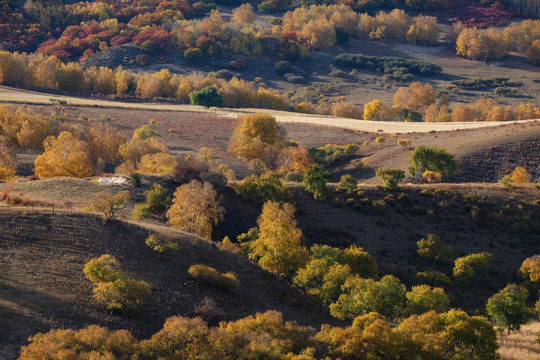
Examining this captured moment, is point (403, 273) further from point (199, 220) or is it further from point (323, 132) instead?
point (323, 132)

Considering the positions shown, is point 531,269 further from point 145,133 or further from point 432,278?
point 145,133

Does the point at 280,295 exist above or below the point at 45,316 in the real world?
below

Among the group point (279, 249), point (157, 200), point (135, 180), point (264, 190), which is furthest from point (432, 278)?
point (135, 180)

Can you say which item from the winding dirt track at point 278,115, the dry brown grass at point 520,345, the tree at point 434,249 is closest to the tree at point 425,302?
the dry brown grass at point 520,345

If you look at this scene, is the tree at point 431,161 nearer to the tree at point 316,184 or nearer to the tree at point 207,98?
the tree at point 316,184

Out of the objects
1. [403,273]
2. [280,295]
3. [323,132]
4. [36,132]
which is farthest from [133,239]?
[323,132]

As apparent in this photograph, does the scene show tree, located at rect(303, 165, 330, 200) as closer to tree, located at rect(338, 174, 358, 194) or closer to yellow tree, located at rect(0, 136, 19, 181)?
tree, located at rect(338, 174, 358, 194)

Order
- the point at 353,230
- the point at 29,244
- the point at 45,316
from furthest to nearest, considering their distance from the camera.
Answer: the point at 353,230 < the point at 29,244 < the point at 45,316
